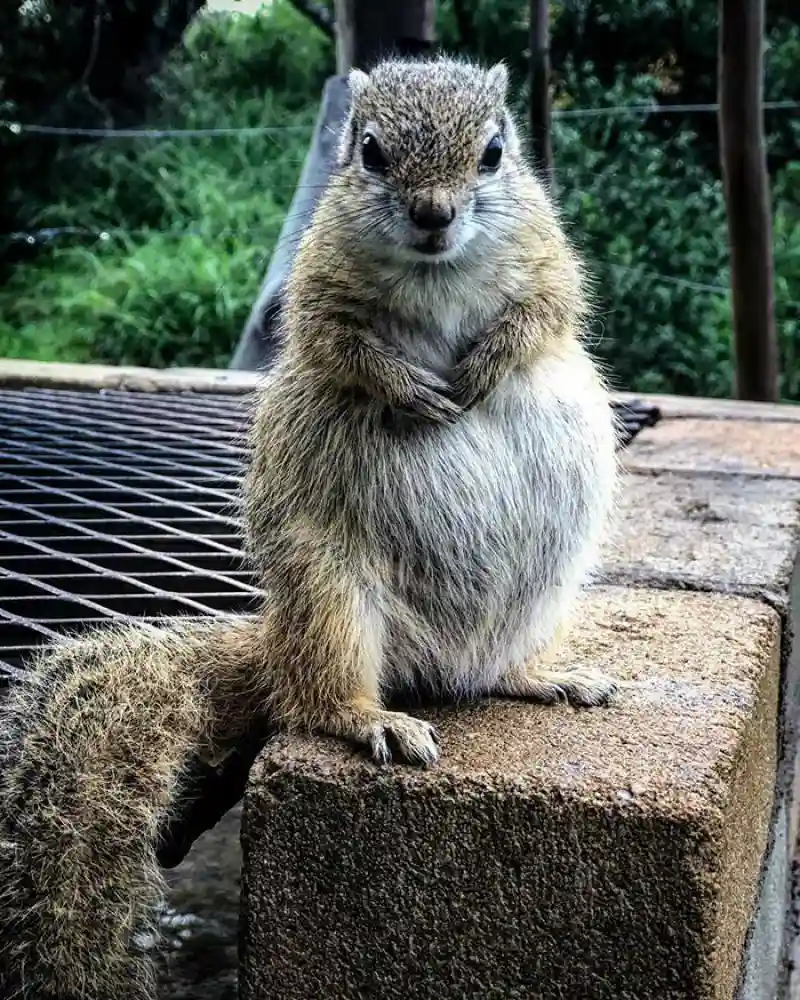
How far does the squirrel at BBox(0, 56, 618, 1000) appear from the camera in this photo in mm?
1770

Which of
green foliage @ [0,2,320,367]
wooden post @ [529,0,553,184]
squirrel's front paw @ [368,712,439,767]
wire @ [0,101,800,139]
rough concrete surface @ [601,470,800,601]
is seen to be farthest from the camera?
green foliage @ [0,2,320,367]

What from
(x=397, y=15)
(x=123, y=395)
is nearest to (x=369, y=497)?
(x=123, y=395)

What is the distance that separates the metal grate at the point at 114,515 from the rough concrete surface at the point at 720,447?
19 centimetres

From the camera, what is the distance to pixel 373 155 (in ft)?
6.23

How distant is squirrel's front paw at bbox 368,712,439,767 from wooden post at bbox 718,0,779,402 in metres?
4.55

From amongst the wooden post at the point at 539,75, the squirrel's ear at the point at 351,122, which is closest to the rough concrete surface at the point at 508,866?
the squirrel's ear at the point at 351,122

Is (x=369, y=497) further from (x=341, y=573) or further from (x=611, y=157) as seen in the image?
(x=611, y=157)

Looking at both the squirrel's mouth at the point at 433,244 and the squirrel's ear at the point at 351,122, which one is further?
the squirrel's ear at the point at 351,122

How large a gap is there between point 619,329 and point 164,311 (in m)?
3.45

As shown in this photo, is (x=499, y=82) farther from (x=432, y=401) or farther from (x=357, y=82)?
(x=432, y=401)

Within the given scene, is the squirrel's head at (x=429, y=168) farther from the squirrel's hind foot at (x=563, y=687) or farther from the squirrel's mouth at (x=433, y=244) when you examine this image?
the squirrel's hind foot at (x=563, y=687)

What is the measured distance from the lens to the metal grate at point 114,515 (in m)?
2.63

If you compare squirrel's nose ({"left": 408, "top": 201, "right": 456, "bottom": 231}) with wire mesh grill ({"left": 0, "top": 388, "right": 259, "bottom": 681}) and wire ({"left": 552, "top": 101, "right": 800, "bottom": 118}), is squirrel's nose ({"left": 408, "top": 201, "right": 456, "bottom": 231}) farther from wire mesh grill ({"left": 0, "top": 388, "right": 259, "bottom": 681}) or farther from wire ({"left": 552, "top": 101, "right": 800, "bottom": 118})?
wire ({"left": 552, "top": 101, "right": 800, "bottom": 118})

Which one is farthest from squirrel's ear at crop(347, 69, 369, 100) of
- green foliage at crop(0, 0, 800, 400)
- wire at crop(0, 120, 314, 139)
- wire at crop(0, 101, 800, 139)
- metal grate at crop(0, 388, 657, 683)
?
wire at crop(0, 120, 314, 139)
